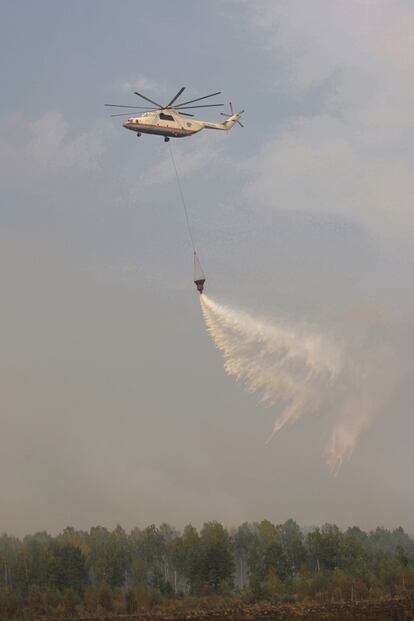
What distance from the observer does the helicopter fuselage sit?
9262 centimetres

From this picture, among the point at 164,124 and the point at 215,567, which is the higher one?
the point at 164,124

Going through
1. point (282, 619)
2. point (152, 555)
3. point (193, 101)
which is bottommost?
point (282, 619)

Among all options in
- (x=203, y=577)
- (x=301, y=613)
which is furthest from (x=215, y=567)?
(x=301, y=613)

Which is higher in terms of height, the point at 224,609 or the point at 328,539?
the point at 328,539

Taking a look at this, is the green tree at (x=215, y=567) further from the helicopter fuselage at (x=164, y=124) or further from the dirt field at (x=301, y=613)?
the helicopter fuselage at (x=164, y=124)

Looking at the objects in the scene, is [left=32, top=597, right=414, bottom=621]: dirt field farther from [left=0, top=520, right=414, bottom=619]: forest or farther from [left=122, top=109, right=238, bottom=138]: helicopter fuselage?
[left=122, top=109, right=238, bottom=138]: helicopter fuselage

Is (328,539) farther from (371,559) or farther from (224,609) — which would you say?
(224,609)

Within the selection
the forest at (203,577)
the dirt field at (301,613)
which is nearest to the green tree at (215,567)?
the forest at (203,577)

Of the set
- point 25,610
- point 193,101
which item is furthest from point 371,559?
point 193,101

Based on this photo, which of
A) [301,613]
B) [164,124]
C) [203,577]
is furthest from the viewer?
[203,577]

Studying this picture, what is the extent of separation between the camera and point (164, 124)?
9388 centimetres

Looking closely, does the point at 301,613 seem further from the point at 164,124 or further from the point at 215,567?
the point at 164,124

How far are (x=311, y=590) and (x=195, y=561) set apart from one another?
2442cm

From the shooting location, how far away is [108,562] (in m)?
119
